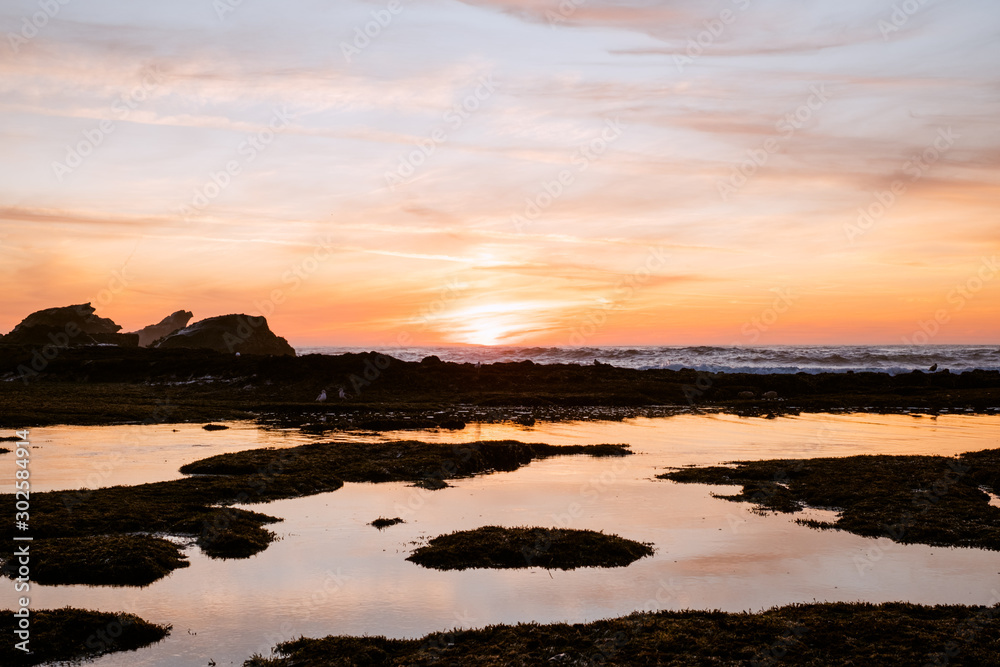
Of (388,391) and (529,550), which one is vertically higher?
(388,391)

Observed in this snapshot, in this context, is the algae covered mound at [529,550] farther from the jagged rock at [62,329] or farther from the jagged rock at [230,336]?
the jagged rock at [62,329]

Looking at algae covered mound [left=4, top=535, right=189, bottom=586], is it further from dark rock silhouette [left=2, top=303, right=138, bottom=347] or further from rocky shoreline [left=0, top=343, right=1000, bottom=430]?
dark rock silhouette [left=2, top=303, right=138, bottom=347]

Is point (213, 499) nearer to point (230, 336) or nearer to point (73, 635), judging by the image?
point (73, 635)

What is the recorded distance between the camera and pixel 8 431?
153 ft

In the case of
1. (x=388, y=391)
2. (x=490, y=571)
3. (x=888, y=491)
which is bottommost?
(x=490, y=571)

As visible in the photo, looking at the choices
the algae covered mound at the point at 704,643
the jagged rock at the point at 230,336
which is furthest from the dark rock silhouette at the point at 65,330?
the algae covered mound at the point at 704,643

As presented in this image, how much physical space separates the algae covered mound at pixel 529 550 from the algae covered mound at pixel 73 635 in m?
7.71

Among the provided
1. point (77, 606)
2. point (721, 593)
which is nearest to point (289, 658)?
point (77, 606)

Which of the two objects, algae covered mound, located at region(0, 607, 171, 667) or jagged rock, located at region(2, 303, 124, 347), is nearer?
algae covered mound, located at region(0, 607, 171, 667)

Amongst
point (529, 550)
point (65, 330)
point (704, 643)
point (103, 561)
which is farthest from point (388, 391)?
point (65, 330)

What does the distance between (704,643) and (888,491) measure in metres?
19.1

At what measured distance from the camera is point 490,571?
20203mm

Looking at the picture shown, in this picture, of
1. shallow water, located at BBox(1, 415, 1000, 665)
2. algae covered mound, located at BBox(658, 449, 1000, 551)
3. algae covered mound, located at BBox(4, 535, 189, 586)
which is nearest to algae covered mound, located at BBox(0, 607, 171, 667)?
shallow water, located at BBox(1, 415, 1000, 665)

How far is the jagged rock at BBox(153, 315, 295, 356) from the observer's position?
13650cm
